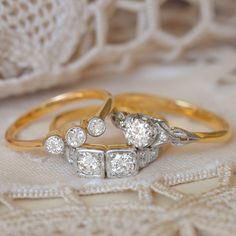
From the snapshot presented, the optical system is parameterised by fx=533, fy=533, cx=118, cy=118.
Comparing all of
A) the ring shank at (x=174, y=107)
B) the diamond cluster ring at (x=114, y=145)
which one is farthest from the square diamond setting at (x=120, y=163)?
the ring shank at (x=174, y=107)

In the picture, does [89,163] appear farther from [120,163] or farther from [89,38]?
[89,38]

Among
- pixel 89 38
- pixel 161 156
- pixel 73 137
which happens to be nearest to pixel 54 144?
pixel 73 137

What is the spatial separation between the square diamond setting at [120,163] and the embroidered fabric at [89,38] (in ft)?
0.68

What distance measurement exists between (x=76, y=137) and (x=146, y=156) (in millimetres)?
81

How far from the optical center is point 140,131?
58 centimetres

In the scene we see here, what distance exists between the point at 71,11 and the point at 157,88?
0.21 meters

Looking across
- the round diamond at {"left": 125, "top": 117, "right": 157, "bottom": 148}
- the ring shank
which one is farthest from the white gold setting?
the ring shank

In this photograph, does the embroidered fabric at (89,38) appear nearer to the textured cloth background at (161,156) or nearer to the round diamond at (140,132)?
the textured cloth background at (161,156)

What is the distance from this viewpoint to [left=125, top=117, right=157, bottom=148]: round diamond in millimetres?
577

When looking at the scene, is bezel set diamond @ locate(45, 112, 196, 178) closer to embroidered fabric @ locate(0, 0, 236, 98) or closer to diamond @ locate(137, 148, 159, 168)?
diamond @ locate(137, 148, 159, 168)

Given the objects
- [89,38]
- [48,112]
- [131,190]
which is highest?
[89,38]

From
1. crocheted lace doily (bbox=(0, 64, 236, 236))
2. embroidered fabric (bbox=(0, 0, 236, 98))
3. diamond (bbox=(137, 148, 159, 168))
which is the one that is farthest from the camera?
embroidered fabric (bbox=(0, 0, 236, 98))

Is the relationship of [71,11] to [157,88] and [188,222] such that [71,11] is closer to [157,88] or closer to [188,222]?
[157,88]

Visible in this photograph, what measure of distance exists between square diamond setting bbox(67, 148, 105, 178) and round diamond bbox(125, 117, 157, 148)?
0.04m
